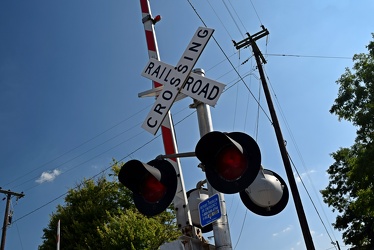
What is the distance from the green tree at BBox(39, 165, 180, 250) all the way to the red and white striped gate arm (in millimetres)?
16166

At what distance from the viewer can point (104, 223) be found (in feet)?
81.3

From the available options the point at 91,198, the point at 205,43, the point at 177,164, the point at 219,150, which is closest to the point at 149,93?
the point at 177,164

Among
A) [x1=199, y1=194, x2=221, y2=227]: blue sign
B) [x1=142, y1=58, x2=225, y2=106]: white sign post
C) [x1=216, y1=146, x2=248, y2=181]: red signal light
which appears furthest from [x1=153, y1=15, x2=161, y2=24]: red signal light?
[x1=216, y1=146, x2=248, y2=181]: red signal light

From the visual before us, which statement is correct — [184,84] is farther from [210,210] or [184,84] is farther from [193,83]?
[210,210]

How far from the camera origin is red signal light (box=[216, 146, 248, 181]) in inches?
111

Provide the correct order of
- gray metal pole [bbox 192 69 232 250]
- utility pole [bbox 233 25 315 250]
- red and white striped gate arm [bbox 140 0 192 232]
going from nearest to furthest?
gray metal pole [bbox 192 69 232 250]
red and white striped gate arm [bbox 140 0 192 232]
utility pole [bbox 233 25 315 250]

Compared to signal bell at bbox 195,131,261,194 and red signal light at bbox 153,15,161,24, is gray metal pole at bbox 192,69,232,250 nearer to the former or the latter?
signal bell at bbox 195,131,261,194

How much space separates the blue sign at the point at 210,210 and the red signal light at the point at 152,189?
48cm

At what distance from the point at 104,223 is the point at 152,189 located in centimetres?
2284

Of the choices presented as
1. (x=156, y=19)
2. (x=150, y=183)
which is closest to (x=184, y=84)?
(x=150, y=183)

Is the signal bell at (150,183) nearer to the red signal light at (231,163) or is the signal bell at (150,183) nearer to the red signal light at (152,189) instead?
the red signal light at (152,189)

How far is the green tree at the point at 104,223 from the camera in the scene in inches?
826

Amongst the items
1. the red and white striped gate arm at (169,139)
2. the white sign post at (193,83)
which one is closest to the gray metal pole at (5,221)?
the red and white striped gate arm at (169,139)

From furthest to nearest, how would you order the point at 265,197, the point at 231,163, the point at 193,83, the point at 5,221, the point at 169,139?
the point at 5,221 → the point at 169,139 → the point at 265,197 → the point at 193,83 → the point at 231,163
